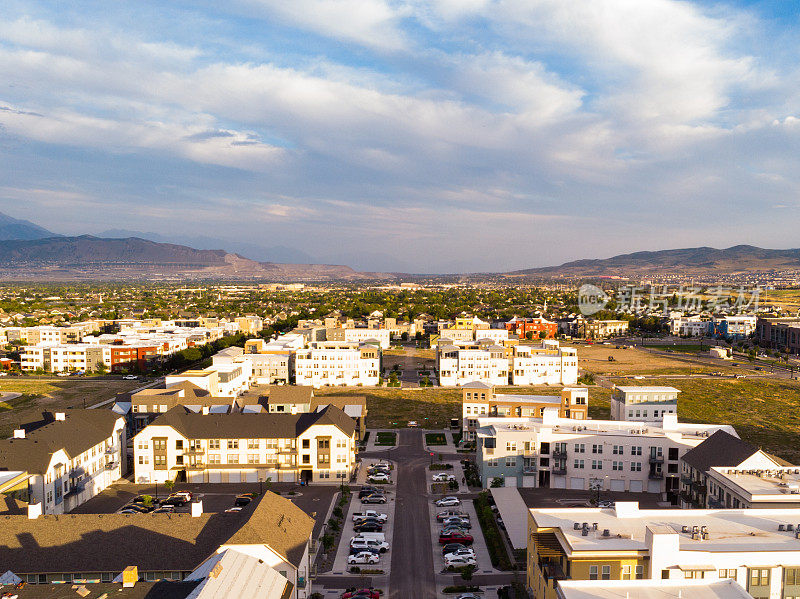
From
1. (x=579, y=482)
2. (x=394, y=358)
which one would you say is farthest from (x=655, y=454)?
(x=394, y=358)

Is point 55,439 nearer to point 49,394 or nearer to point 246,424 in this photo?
point 246,424

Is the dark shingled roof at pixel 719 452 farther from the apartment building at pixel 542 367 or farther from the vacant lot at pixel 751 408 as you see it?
the apartment building at pixel 542 367

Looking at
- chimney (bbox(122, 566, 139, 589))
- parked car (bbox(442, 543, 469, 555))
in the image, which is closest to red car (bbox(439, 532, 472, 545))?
parked car (bbox(442, 543, 469, 555))

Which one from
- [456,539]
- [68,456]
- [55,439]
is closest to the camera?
[456,539]

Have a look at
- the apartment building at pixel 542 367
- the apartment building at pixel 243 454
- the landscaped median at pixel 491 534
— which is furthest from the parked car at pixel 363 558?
the apartment building at pixel 542 367

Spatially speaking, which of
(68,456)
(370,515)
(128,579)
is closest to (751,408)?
(370,515)

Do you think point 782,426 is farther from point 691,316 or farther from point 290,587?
point 691,316
